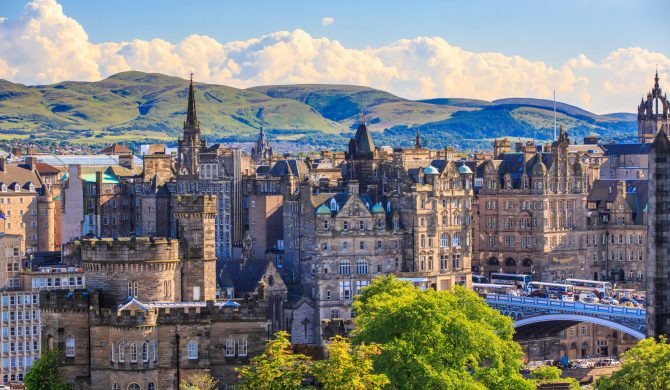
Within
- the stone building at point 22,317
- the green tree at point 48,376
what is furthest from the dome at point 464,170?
the green tree at point 48,376

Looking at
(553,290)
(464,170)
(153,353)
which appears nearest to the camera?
(153,353)

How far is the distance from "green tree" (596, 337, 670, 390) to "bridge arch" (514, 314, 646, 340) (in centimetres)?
5208

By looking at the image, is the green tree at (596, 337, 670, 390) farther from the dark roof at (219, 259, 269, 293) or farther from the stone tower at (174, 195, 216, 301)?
the dark roof at (219, 259, 269, 293)

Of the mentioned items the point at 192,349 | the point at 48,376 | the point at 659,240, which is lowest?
the point at 48,376

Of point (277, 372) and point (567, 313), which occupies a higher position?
point (277, 372)

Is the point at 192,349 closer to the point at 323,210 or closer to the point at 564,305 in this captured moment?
the point at 564,305

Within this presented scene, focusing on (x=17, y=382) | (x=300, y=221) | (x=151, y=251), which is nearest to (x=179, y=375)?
(x=151, y=251)

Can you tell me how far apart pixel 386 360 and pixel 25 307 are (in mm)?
72114

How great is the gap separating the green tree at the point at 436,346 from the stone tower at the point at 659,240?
10.4 metres

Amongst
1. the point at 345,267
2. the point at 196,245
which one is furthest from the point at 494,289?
the point at 196,245

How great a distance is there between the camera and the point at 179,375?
112 metres

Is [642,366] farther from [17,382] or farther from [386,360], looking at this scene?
[17,382]

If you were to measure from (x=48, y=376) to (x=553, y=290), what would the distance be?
289ft

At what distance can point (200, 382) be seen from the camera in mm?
109938
